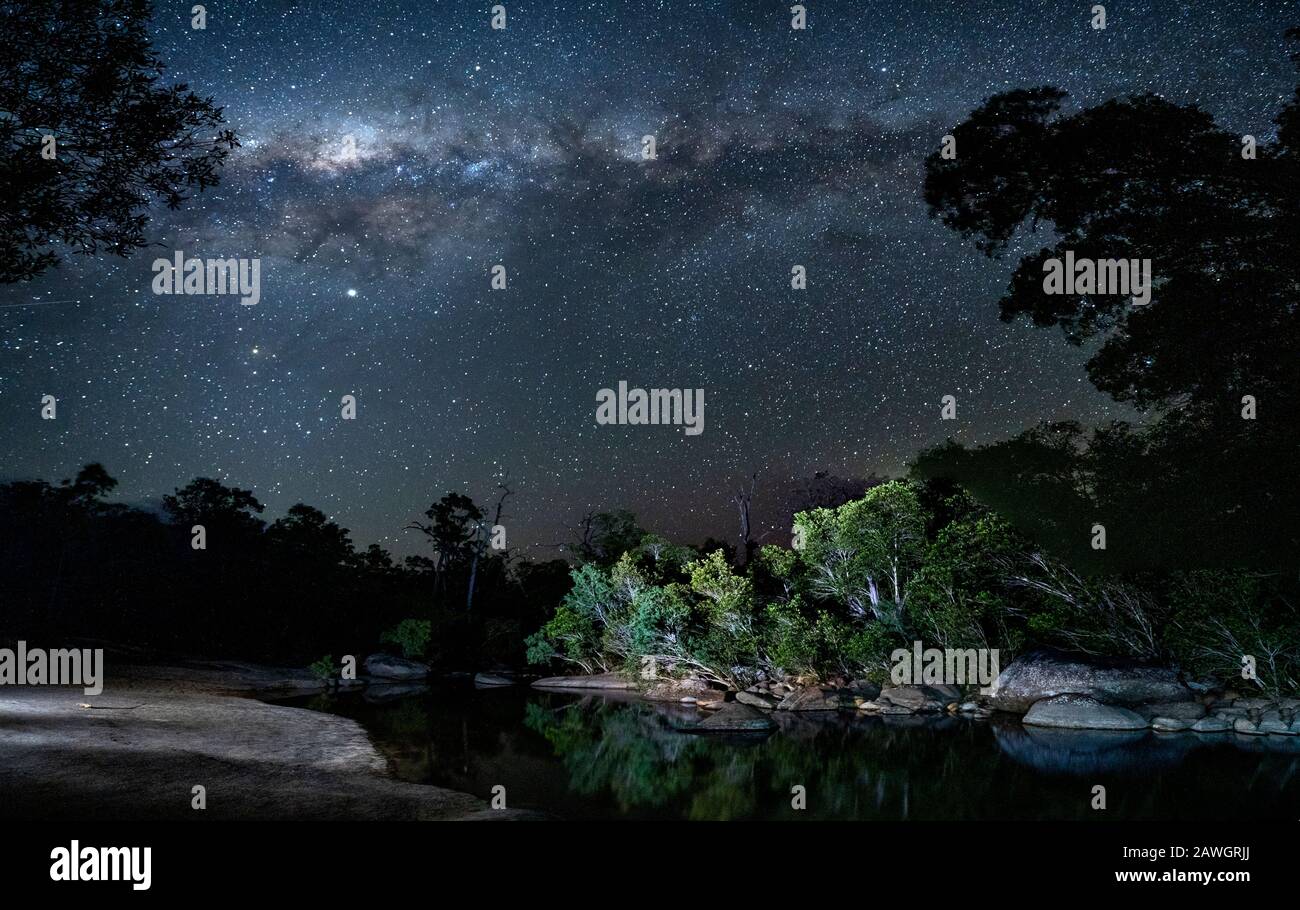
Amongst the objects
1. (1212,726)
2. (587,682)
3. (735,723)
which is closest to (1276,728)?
(1212,726)

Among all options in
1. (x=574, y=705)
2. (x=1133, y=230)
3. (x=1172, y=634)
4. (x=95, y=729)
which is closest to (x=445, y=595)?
(x=574, y=705)

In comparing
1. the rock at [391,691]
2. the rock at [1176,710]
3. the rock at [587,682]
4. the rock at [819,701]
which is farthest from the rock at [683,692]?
the rock at [1176,710]

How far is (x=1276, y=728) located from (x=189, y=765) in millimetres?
21325

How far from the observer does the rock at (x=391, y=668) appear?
36969 mm

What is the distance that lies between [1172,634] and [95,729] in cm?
2455

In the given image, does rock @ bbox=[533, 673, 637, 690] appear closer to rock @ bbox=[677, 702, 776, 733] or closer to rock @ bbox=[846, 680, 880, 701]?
rock @ bbox=[846, 680, 880, 701]

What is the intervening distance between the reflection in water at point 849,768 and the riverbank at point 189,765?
1569 millimetres

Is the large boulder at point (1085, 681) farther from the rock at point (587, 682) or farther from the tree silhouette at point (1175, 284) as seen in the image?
the rock at point (587, 682)

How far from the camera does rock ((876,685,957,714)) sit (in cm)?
2295

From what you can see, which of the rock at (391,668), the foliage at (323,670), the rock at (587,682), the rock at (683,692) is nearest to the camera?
the rock at (683,692)

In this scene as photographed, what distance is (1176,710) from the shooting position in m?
19.2
